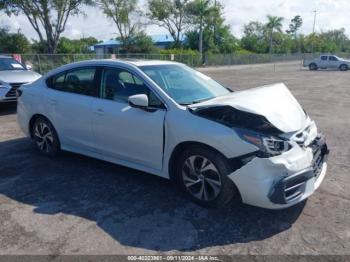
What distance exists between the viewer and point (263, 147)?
11.1 ft

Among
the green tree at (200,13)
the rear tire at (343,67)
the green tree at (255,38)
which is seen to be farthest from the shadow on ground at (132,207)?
the green tree at (255,38)

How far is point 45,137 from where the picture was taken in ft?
18.6

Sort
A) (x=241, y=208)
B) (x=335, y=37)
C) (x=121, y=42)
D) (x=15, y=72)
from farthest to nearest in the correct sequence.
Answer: (x=335, y=37), (x=121, y=42), (x=15, y=72), (x=241, y=208)

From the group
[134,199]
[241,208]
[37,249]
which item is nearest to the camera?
[37,249]

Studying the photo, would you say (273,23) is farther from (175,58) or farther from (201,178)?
(201,178)

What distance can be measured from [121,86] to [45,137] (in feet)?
6.19

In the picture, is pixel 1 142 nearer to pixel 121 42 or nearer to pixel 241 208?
pixel 241 208

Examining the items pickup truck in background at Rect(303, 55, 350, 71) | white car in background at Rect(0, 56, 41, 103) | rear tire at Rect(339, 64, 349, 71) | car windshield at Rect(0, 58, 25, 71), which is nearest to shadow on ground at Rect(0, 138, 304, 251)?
white car in background at Rect(0, 56, 41, 103)

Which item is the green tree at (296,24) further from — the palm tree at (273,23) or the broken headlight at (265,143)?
the broken headlight at (265,143)

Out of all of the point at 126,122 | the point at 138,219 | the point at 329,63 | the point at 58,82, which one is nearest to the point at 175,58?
the point at 329,63

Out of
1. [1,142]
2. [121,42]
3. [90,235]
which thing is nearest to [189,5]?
[121,42]

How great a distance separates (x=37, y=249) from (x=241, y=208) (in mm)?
2131

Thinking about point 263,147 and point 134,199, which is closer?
point 263,147

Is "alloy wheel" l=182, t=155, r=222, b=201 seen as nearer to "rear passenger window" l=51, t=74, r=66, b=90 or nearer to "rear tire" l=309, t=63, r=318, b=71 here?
"rear passenger window" l=51, t=74, r=66, b=90
